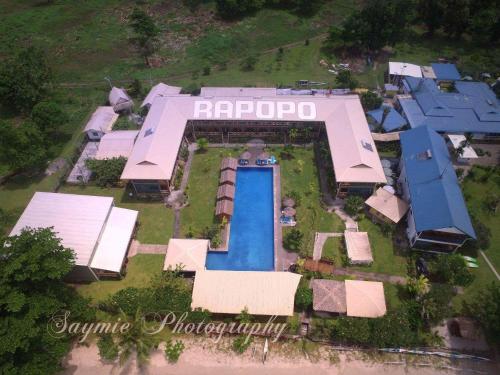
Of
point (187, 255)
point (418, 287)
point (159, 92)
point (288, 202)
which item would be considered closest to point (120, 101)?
point (159, 92)

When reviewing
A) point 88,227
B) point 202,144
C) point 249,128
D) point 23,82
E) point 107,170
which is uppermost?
point 23,82

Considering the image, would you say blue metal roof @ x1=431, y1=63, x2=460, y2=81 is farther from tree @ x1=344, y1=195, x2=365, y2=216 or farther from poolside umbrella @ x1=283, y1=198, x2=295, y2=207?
poolside umbrella @ x1=283, y1=198, x2=295, y2=207

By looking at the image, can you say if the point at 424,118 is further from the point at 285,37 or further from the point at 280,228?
the point at 285,37

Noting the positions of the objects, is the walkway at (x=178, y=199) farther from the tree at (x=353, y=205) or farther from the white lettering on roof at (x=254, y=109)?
the tree at (x=353, y=205)

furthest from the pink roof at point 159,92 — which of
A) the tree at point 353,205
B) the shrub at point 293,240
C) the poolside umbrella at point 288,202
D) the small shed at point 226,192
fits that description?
the tree at point 353,205

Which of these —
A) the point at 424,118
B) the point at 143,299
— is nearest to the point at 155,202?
the point at 143,299

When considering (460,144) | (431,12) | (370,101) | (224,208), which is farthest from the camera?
(431,12)

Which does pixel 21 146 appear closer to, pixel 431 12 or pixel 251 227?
pixel 251 227
